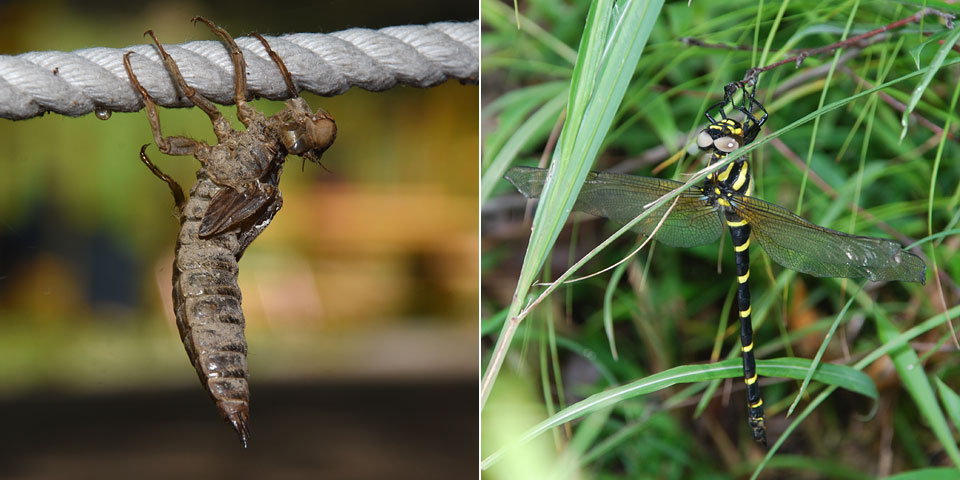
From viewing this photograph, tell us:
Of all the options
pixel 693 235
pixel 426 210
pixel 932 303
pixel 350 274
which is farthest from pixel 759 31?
pixel 350 274

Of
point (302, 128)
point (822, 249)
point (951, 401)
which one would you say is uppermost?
point (302, 128)

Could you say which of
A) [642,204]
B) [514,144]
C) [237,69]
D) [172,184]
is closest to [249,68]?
[237,69]

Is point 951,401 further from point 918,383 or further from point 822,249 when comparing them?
point 822,249

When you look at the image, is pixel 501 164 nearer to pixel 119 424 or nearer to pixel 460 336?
pixel 460 336

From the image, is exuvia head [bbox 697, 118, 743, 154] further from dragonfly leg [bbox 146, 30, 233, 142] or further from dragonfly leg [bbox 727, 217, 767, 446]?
dragonfly leg [bbox 146, 30, 233, 142]

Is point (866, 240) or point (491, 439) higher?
point (866, 240)

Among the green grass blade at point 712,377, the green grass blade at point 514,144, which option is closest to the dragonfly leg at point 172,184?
the green grass blade at point 514,144

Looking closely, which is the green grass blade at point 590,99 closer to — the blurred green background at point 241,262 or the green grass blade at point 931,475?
the green grass blade at point 931,475
